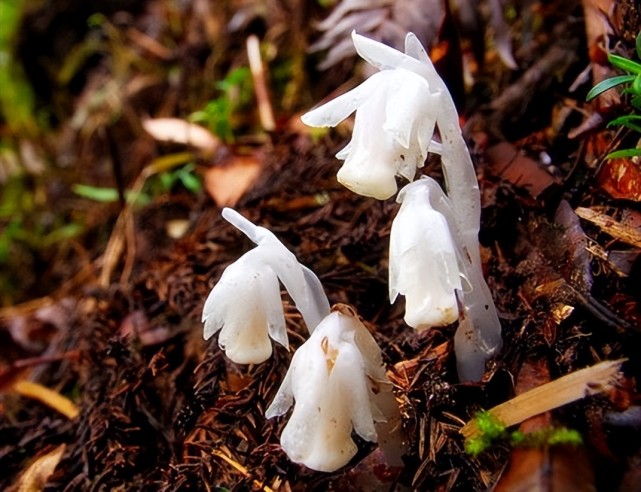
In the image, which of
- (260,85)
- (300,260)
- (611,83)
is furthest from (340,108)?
(260,85)

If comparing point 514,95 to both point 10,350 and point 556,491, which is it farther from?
point 10,350

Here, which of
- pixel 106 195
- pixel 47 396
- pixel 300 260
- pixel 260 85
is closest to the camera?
pixel 300 260

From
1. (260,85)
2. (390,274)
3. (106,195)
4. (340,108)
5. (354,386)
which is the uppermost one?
(340,108)

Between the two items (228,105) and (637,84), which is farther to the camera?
(228,105)

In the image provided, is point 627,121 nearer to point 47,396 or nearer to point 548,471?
point 548,471

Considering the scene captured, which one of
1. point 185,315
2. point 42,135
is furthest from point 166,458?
point 42,135

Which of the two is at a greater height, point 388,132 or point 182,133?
point 388,132
